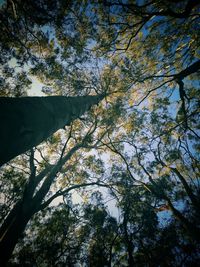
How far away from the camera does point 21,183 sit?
12000mm

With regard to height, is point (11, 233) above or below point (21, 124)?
below

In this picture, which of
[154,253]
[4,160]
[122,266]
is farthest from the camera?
[122,266]

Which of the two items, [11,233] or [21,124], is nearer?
[21,124]

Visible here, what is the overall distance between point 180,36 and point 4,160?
386 inches

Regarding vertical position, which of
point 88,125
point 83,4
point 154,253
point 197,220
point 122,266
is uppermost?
point 83,4

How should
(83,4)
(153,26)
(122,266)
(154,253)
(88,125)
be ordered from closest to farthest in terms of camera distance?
(83,4) → (153,26) → (88,125) → (154,253) → (122,266)

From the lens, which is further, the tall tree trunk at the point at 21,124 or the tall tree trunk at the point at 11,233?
the tall tree trunk at the point at 11,233

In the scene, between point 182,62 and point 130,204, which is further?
point 130,204

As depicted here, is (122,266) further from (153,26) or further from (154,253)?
(153,26)

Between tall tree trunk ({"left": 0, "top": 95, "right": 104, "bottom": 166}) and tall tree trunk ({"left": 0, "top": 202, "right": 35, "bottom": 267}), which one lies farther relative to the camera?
tall tree trunk ({"left": 0, "top": 202, "right": 35, "bottom": 267})

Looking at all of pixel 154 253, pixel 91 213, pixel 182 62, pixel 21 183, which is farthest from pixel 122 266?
pixel 182 62

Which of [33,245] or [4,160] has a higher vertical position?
[33,245]

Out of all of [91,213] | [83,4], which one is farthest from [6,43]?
[91,213]

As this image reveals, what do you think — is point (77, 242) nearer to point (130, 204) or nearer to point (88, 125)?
point (130, 204)
